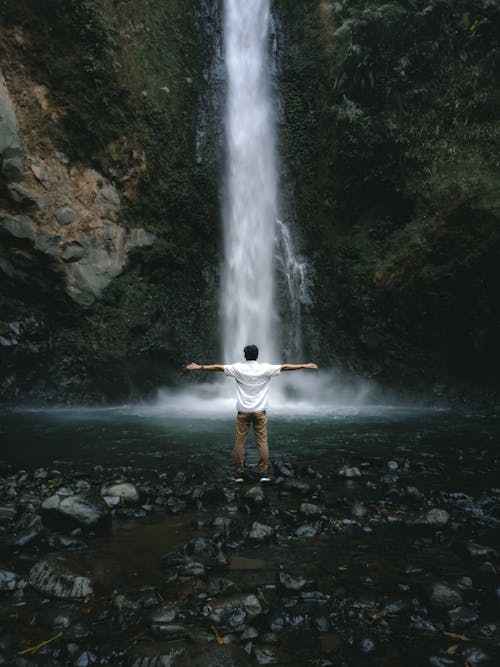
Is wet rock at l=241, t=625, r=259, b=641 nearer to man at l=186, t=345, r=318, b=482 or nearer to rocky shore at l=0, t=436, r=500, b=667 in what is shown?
rocky shore at l=0, t=436, r=500, b=667

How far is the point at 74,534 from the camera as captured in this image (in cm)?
425

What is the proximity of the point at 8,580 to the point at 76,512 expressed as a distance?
1.08 metres

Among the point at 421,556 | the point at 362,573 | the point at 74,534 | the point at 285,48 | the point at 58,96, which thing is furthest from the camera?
the point at 285,48

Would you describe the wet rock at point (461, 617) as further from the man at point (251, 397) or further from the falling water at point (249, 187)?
the falling water at point (249, 187)

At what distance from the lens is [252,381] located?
20.2 feet

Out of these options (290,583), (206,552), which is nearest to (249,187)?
(206,552)

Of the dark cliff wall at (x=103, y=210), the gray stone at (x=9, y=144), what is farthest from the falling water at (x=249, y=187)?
the gray stone at (x=9, y=144)

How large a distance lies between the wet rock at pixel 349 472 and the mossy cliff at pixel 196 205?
8413mm

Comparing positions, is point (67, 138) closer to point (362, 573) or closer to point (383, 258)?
point (383, 258)

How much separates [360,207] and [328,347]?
17.1ft

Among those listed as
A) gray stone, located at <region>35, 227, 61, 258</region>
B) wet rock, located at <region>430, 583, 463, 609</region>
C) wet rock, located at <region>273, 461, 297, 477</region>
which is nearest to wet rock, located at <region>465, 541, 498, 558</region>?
wet rock, located at <region>430, 583, 463, 609</region>

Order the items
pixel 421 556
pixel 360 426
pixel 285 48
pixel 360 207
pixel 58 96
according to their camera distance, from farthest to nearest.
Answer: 1. pixel 285 48
2. pixel 360 207
3. pixel 58 96
4. pixel 360 426
5. pixel 421 556

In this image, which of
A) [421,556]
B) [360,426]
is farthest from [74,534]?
[360,426]

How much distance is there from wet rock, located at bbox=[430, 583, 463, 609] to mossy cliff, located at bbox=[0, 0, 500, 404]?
35.7 ft
